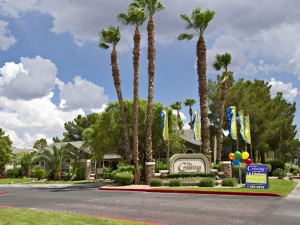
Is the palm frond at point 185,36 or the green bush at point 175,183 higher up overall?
the palm frond at point 185,36

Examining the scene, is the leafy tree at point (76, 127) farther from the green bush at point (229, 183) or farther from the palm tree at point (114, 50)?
the green bush at point (229, 183)

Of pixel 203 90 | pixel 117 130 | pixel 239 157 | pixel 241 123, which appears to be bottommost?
pixel 239 157

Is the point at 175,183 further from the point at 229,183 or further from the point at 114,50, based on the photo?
the point at 114,50

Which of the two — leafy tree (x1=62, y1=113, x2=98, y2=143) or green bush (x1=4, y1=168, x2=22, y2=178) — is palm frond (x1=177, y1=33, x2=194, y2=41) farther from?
leafy tree (x1=62, y1=113, x2=98, y2=143)

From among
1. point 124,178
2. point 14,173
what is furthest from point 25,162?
point 124,178

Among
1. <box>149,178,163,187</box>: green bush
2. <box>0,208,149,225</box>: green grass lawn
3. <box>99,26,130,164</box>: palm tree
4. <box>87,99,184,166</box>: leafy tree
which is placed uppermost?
<box>99,26,130,164</box>: palm tree

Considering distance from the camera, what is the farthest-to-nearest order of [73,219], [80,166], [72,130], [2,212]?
[72,130]
[80,166]
[2,212]
[73,219]

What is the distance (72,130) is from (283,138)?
194 ft

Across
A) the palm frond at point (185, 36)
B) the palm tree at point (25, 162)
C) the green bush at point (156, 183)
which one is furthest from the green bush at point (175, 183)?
the palm tree at point (25, 162)

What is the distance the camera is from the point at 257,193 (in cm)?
1844

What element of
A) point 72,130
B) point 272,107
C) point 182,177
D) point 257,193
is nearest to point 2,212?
point 257,193

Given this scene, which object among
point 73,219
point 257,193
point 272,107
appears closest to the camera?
point 73,219

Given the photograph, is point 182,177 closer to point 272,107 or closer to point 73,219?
point 73,219

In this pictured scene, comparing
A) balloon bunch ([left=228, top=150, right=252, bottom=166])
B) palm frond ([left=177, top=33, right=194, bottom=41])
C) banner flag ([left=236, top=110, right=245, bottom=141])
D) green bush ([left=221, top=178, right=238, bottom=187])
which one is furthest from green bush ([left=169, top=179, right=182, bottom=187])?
Result: palm frond ([left=177, top=33, right=194, bottom=41])
